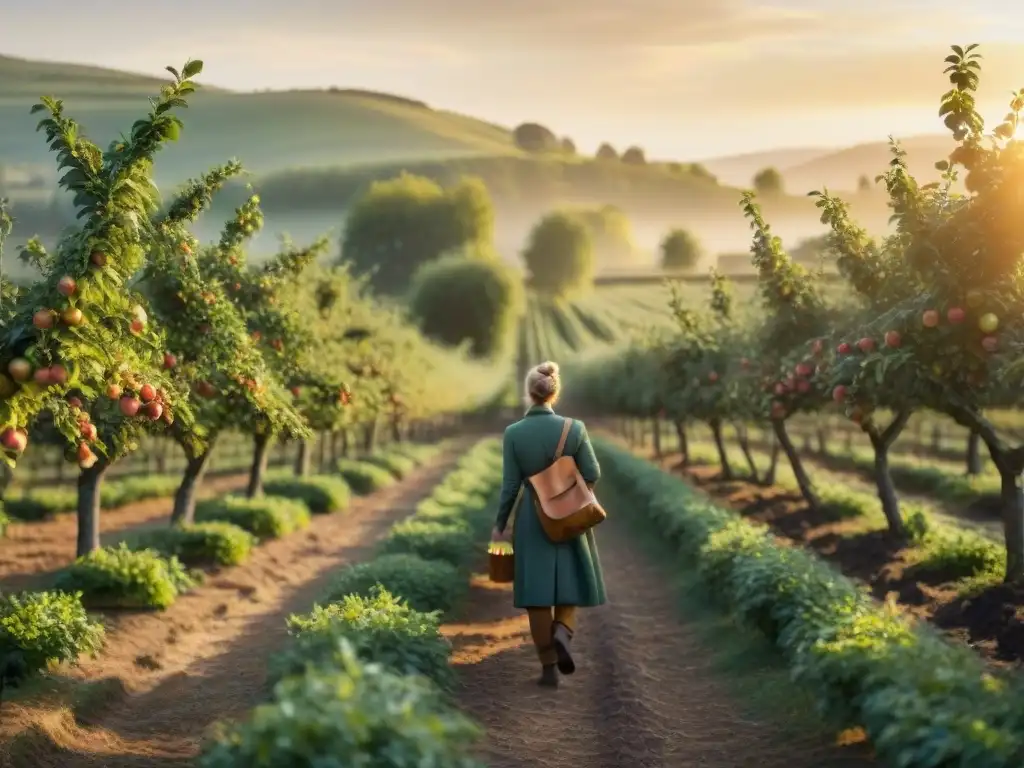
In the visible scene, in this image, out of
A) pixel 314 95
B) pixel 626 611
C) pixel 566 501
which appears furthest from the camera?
pixel 314 95

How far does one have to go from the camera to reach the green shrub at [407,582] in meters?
11.1

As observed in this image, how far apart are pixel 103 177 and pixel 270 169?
327 ft

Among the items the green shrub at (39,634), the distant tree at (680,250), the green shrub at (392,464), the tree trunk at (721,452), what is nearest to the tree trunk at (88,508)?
the green shrub at (39,634)

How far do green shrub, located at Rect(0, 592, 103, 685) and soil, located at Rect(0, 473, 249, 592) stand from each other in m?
4.88

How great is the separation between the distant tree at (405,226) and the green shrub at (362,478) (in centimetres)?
7480

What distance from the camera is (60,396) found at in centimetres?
785

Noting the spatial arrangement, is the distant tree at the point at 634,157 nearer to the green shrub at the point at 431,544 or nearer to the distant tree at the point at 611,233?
the distant tree at the point at 611,233

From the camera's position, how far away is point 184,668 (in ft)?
37.0

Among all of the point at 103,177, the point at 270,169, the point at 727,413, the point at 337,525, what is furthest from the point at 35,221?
the point at 270,169

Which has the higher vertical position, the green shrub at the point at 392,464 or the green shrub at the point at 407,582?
the green shrub at the point at 407,582

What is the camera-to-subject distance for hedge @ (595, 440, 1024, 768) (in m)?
5.43

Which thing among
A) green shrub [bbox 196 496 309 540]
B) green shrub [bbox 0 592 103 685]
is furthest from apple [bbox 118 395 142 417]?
green shrub [bbox 196 496 309 540]

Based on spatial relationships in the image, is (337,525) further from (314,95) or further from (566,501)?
(314,95)

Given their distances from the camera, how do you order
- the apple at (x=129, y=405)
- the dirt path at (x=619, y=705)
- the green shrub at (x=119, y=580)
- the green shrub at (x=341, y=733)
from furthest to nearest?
1. the green shrub at (x=119, y=580)
2. the apple at (x=129, y=405)
3. the dirt path at (x=619, y=705)
4. the green shrub at (x=341, y=733)
